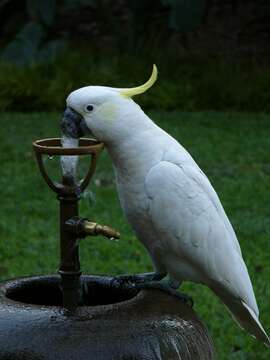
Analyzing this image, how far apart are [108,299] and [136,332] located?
467 millimetres

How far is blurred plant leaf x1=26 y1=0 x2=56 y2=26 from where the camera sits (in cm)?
1092

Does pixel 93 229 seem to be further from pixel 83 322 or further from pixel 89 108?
pixel 89 108

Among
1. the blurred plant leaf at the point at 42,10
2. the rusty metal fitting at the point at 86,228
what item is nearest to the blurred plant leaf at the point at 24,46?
the blurred plant leaf at the point at 42,10

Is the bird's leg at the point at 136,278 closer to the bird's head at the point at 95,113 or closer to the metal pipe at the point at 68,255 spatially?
the metal pipe at the point at 68,255

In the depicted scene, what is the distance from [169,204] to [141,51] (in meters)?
8.36

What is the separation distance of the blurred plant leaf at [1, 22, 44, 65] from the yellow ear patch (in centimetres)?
805

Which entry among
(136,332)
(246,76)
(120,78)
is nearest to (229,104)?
(246,76)

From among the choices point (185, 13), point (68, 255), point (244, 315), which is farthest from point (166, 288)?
point (185, 13)

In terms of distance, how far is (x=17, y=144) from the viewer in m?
8.26

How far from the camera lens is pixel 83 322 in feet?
8.21

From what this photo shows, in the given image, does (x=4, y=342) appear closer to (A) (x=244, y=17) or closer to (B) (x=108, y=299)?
(B) (x=108, y=299)

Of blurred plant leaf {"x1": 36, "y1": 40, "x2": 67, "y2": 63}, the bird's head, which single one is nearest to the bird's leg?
the bird's head

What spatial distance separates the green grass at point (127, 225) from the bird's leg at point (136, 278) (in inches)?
18.6

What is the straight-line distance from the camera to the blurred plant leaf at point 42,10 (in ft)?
35.8
